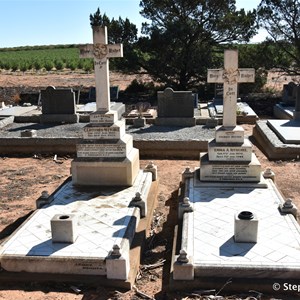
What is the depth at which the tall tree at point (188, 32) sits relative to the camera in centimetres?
2462

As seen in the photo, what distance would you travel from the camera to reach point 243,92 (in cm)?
2686

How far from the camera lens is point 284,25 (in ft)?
79.3

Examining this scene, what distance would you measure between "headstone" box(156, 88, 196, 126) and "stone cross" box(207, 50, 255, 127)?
6748 millimetres

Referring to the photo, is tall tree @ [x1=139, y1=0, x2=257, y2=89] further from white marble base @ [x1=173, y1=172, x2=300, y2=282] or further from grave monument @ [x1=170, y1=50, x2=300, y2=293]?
white marble base @ [x1=173, y1=172, x2=300, y2=282]

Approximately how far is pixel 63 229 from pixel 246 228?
296cm

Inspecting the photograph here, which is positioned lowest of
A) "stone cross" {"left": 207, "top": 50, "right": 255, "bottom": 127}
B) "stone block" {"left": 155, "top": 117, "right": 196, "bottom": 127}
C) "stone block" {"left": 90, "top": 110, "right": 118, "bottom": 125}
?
"stone block" {"left": 155, "top": 117, "right": 196, "bottom": 127}

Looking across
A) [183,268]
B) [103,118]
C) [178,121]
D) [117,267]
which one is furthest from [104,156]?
[178,121]

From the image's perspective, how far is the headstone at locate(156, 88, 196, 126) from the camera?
16.4 metres

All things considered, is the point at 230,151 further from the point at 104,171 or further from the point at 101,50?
the point at 101,50

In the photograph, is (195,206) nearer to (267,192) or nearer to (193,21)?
(267,192)

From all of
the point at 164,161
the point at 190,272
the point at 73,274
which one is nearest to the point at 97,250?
the point at 73,274

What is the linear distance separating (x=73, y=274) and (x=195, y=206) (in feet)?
9.63

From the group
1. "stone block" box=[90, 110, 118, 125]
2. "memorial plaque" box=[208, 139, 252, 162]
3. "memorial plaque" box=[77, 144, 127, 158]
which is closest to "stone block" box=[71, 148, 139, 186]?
"memorial plaque" box=[77, 144, 127, 158]

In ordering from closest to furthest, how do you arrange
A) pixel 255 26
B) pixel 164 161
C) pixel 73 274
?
pixel 73 274, pixel 164 161, pixel 255 26
